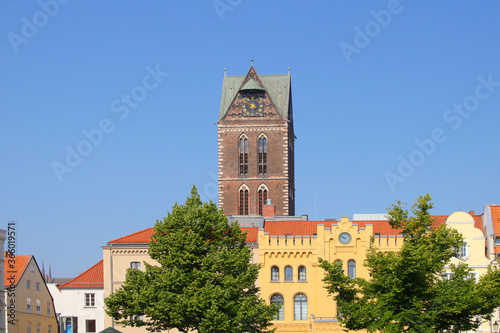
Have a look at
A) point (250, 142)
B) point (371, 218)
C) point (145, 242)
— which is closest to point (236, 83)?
point (250, 142)

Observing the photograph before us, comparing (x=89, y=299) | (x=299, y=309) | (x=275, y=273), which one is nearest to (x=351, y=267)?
(x=299, y=309)

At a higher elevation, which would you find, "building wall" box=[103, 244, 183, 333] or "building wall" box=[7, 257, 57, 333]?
"building wall" box=[103, 244, 183, 333]

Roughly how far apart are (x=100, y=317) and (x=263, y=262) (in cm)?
1488

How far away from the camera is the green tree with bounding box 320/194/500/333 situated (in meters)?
56.7

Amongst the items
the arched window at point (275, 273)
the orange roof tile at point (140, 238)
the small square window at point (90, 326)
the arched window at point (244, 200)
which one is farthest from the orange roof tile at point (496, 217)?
the arched window at point (244, 200)

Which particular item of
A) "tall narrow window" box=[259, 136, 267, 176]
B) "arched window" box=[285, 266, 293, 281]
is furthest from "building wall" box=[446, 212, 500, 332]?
"tall narrow window" box=[259, 136, 267, 176]

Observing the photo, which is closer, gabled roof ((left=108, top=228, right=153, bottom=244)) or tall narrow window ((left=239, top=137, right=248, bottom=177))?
gabled roof ((left=108, top=228, right=153, bottom=244))

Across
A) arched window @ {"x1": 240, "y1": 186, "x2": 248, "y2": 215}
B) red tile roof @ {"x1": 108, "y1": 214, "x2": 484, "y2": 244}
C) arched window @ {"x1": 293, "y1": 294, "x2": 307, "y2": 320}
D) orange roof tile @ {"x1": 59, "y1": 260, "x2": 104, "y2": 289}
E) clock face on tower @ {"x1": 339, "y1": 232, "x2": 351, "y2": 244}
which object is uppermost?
arched window @ {"x1": 240, "y1": 186, "x2": 248, "y2": 215}

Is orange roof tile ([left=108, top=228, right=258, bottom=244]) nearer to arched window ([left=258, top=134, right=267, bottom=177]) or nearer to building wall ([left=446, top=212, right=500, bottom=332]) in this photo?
building wall ([left=446, top=212, right=500, bottom=332])

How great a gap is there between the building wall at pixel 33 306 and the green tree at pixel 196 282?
23657 mm

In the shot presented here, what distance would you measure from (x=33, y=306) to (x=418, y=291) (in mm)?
41015

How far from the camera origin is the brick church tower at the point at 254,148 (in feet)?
349

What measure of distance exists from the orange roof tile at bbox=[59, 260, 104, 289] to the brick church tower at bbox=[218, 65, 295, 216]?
966 inches

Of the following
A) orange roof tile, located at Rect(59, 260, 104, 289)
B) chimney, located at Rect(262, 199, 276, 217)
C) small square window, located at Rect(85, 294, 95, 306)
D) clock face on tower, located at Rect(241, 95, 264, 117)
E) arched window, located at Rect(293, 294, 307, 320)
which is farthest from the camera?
clock face on tower, located at Rect(241, 95, 264, 117)
